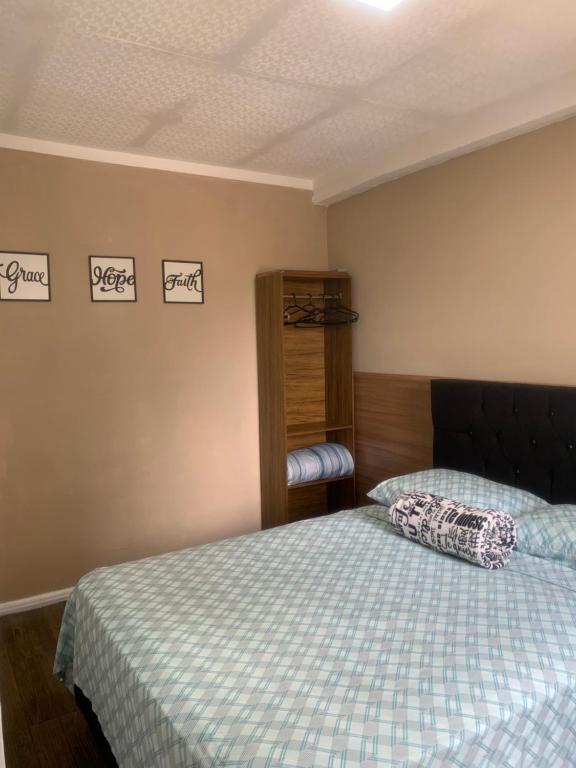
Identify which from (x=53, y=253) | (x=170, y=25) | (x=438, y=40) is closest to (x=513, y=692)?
(x=438, y=40)

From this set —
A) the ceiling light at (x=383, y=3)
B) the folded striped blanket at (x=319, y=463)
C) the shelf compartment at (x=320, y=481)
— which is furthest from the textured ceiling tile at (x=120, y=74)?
the shelf compartment at (x=320, y=481)

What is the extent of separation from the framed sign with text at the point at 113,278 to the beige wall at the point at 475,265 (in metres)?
1.46

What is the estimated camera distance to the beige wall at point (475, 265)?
2.53m

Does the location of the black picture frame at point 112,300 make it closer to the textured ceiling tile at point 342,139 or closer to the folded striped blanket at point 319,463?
the textured ceiling tile at point 342,139

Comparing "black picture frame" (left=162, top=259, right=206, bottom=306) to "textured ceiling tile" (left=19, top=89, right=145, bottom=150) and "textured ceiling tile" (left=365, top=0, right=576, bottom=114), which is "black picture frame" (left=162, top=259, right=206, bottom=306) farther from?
"textured ceiling tile" (left=365, top=0, right=576, bottom=114)

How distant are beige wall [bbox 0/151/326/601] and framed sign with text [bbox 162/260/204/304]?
0.05 m

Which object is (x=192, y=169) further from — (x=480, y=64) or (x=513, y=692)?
(x=513, y=692)

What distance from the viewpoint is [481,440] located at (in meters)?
2.76

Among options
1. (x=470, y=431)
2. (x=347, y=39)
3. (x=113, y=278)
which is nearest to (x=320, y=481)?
(x=470, y=431)

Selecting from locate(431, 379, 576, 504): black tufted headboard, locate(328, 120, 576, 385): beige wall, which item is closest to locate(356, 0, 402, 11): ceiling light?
locate(328, 120, 576, 385): beige wall

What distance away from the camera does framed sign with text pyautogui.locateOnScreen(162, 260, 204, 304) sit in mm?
3379

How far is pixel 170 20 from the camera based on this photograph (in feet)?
6.04

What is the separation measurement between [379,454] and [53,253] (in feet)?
7.37

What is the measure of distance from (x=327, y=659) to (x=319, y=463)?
2050 millimetres
